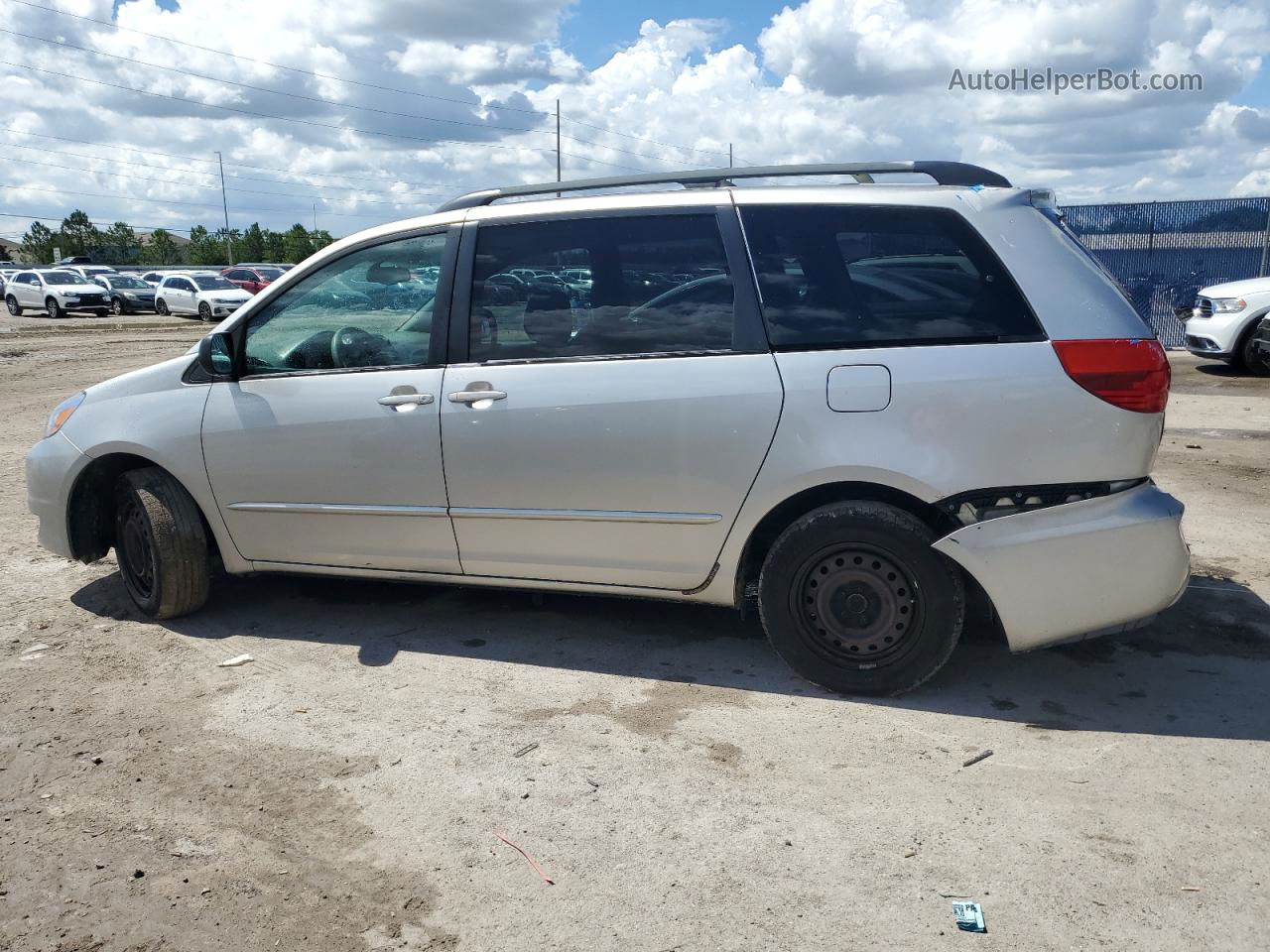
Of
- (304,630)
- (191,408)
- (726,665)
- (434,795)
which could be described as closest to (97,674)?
(304,630)

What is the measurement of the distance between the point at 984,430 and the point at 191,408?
348cm

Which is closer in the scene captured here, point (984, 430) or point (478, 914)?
point (478, 914)

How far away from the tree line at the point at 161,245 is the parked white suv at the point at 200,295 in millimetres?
52209

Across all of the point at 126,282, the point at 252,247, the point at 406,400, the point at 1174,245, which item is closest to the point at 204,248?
the point at 252,247

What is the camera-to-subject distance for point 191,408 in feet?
16.2

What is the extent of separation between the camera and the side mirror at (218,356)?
4.81 m

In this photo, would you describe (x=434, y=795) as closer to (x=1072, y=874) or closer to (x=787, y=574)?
(x=787, y=574)

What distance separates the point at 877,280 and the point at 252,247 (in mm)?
90340

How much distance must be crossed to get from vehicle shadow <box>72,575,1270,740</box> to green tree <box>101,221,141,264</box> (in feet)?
298

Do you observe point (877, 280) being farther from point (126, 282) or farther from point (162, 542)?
point (126, 282)

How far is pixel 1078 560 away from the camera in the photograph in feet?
12.5

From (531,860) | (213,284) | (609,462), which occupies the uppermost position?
(213,284)

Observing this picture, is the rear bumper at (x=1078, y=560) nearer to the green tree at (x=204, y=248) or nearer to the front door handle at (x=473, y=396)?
the front door handle at (x=473, y=396)

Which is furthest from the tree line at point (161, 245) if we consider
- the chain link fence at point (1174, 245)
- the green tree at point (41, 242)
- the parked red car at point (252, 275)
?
the chain link fence at point (1174, 245)
